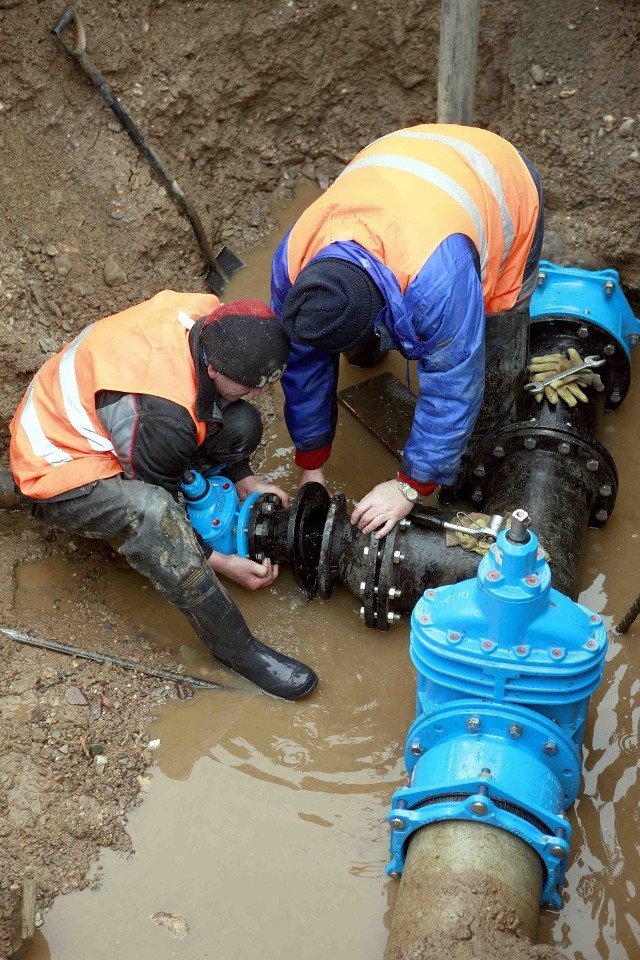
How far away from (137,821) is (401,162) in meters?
2.29

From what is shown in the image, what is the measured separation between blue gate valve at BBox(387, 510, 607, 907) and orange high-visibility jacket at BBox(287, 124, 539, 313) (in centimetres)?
99

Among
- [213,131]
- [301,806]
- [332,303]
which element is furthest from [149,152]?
[301,806]

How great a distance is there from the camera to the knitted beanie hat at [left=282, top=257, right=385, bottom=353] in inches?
106

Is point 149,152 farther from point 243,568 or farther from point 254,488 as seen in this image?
point 243,568

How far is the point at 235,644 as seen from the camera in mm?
3197

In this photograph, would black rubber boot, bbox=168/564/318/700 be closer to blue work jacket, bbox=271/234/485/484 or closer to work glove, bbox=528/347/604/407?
blue work jacket, bbox=271/234/485/484

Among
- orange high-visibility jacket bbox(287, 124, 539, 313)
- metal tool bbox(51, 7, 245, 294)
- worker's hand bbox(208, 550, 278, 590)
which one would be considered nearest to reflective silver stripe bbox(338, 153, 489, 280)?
orange high-visibility jacket bbox(287, 124, 539, 313)

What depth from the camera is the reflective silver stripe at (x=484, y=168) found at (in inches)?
122

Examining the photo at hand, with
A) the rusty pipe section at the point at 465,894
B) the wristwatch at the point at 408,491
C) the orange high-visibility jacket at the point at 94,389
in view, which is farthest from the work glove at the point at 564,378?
the rusty pipe section at the point at 465,894

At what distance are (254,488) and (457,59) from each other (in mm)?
1979

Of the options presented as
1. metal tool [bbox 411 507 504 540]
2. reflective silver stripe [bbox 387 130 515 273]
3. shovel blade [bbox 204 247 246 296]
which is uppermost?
reflective silver stripe [bbox 387 130 515 273]

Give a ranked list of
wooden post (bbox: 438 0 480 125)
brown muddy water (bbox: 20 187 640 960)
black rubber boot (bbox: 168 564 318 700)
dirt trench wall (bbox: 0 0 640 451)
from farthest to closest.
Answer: dirt trench wall (bbox: 0 0 640 451)
wooden post (bbox: 438 0 480 125)
black rubber boot (bbox: 168 564 318 700)
brown muddy water (bbox: 20 187 640 960)

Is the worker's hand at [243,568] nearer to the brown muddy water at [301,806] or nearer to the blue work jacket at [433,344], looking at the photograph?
the brown muddy water at [301,806]

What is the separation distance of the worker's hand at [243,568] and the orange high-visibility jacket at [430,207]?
105 centimetres
